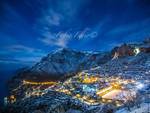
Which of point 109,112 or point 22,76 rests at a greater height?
point 22,76

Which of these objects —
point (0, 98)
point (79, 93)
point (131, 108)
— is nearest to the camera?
point (131, 108)

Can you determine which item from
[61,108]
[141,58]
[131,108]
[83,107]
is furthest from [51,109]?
[141,58]

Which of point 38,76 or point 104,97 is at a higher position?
point 38,76

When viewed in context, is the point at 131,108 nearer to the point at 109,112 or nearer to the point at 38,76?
the point at 109,112

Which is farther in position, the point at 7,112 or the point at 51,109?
the point at 7,112

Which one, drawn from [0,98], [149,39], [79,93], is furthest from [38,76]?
[79,93]

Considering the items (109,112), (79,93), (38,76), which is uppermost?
(38,76)

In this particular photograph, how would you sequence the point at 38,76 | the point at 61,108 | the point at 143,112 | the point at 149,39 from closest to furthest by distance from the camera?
the point at 143,112 < the point at 61,108 < the point at 149,39 < the point at 38,76

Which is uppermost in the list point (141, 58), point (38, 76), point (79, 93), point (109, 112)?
point (38, 76)

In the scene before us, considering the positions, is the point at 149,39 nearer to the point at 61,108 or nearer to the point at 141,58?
the point at 141,58
